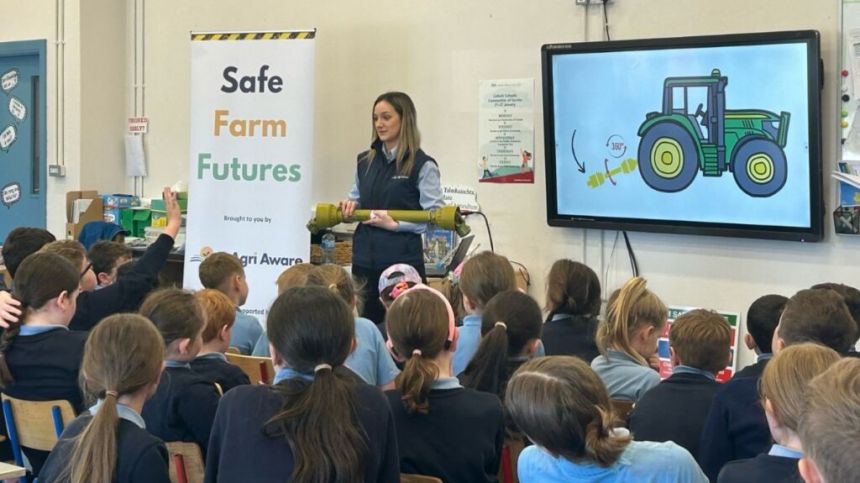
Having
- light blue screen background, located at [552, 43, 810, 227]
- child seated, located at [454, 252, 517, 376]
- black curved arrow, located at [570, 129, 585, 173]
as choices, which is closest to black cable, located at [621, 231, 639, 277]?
light blue screen background, located at [552, 43, 810, 227]

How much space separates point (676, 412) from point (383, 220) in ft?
7.47

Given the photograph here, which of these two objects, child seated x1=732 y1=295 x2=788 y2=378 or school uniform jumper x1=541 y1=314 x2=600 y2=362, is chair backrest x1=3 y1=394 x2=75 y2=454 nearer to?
school uniform jumper x1=541 y1=314 x2=600 y2=362

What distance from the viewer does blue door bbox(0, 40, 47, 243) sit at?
7.33 metres

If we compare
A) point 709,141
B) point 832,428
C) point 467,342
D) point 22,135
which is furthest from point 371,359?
point 22,135

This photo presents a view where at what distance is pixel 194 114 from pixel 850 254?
370 centimetres

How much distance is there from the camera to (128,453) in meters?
2.08

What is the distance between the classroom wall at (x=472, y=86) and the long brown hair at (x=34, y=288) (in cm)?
302

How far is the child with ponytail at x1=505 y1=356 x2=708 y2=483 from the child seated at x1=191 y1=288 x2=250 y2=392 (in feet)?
3.75

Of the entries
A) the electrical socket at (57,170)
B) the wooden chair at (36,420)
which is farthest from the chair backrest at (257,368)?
the electrical socket at (57,170)

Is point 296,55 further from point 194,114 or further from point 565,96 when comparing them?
point 565,96

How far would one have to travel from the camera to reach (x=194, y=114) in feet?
19.9

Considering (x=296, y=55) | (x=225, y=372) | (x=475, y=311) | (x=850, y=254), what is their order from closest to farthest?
(x=225, y=372) < (x=475, y=311) < (x=850, y=254) < (x=296, y=55)

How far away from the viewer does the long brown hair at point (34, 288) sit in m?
3.03

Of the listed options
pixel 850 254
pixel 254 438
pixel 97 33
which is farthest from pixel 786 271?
pixel 97 33
